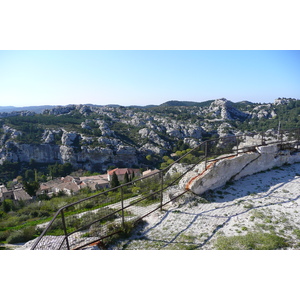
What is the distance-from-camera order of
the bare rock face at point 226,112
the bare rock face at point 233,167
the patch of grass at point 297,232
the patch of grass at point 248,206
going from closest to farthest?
1. the patch of grass at point 297,232
2. the patch of grass at point 248,206
3. the bare rock face at point 233,167
4. the bare rock face at point 226,112

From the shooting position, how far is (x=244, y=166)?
301 inches

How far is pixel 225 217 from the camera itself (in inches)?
206

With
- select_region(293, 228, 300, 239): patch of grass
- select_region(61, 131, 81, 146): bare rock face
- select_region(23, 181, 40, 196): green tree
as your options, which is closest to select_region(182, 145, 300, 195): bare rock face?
select_region(293, 228, 300, 239): patch of grass

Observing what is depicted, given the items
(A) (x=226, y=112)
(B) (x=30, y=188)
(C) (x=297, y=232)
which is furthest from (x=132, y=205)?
(A) (x=226, y=112)

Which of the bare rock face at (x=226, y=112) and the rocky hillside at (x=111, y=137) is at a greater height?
the bare rock face at (x=226, y=112)

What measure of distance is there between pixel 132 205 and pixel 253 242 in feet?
12.7

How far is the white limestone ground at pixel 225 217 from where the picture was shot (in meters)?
4.39

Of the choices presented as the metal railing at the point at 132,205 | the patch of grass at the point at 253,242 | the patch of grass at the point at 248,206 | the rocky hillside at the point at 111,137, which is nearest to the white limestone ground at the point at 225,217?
the patch of grass at the point at 248,206

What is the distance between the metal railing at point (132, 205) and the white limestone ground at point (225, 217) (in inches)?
16.9

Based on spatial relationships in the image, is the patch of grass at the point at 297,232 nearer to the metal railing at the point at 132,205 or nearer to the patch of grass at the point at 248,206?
the patch of grass at the point at 248,206

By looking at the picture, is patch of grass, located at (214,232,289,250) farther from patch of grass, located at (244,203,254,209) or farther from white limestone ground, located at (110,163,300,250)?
patch of grass, located at (244,203,254,209)

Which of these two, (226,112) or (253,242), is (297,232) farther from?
(226,112)

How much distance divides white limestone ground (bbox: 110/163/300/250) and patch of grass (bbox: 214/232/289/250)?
0.17 meters

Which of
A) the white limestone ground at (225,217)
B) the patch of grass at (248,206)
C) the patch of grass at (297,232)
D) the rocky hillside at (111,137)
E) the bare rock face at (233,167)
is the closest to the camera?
the patch of grass at (297,232)
